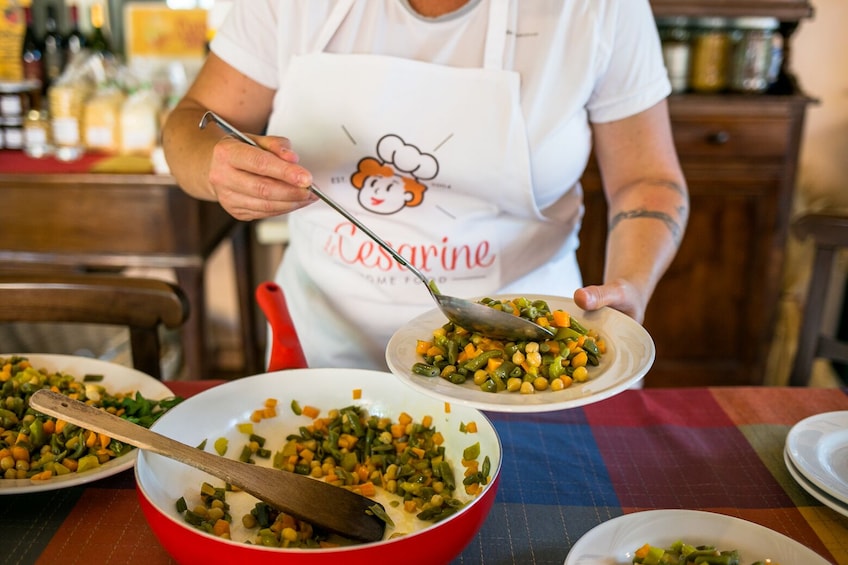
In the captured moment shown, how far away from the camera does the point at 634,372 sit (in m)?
0.81

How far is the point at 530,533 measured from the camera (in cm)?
85

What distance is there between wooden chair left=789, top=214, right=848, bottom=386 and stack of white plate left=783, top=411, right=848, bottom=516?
0.47 metres

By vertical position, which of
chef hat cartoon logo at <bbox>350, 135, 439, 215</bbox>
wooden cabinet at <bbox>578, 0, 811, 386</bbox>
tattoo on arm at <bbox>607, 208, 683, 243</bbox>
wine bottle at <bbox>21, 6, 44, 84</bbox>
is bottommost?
wooden cabinet at <bbox>578, 0, 811, 386</bbox>

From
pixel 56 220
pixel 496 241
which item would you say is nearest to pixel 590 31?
pixel 496 241

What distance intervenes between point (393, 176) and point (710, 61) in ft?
5.63

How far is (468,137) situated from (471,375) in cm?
52

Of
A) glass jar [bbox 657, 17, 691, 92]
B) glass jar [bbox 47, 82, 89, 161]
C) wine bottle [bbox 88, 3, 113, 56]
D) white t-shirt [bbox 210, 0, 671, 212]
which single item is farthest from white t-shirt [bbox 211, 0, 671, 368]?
wine bottle [bbox 88, 3, 113, 56]

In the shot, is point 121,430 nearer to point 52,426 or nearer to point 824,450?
point 52,426

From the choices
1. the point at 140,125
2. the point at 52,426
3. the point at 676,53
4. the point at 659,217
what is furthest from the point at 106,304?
the point at 676,53

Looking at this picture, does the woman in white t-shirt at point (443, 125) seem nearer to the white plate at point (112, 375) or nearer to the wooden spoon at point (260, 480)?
the white plate at point (112, 375)

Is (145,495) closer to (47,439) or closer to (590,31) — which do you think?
(47,439)

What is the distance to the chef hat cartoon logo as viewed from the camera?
50.1 inches

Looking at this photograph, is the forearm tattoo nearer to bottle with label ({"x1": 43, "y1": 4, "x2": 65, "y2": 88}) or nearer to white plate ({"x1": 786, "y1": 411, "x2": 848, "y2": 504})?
white plate ({"x1": 786, "y1": 411, "x2": 848, "y2": 504})

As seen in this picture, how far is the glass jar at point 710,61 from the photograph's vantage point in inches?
102
